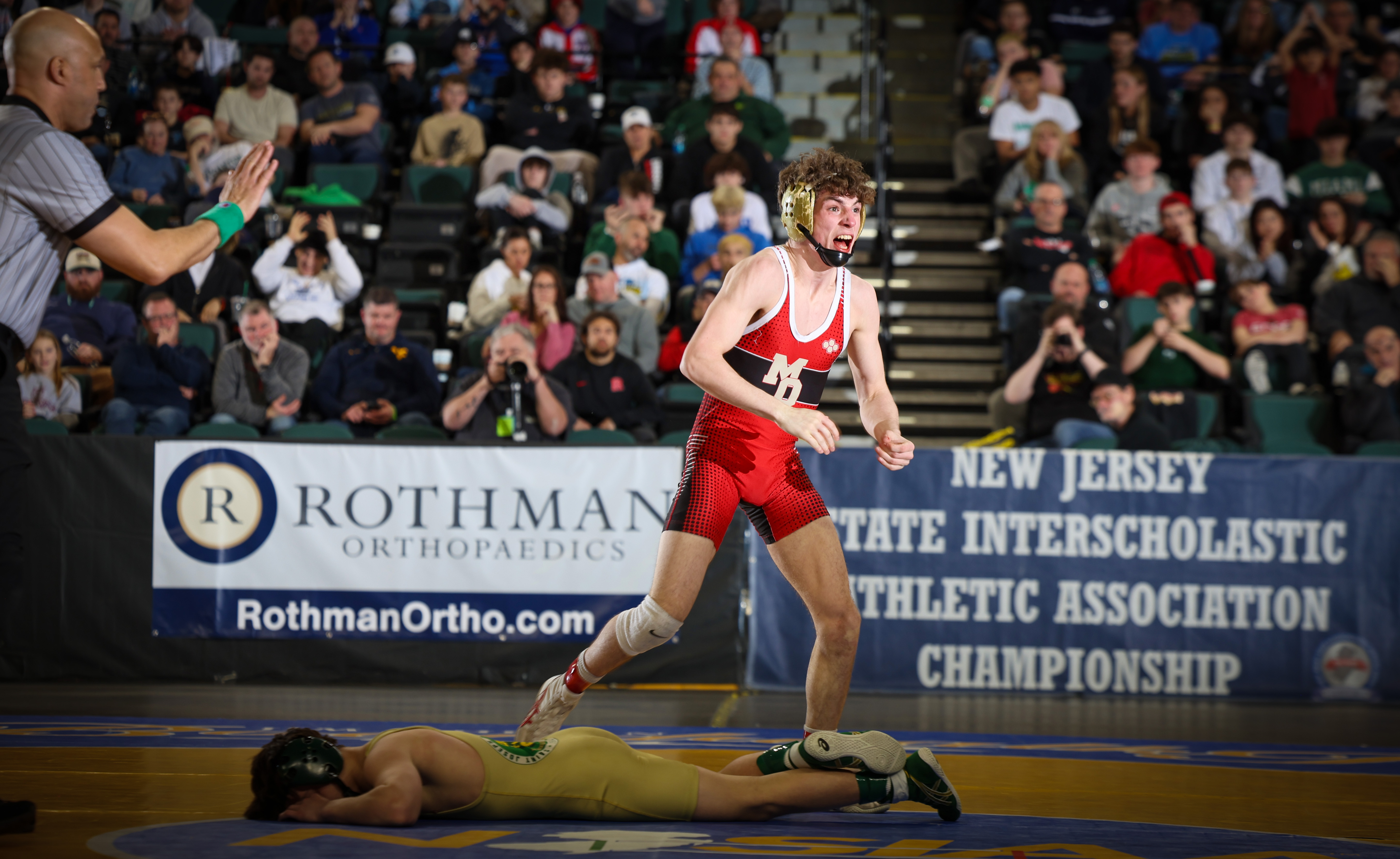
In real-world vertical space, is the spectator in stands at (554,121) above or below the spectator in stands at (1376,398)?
above

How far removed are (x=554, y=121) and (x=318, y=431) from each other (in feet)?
15.0

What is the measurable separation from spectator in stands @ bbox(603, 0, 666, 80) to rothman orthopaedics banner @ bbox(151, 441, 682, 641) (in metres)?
6.61

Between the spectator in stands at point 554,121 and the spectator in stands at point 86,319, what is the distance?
3260 millimetres

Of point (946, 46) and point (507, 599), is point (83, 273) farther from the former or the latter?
point (946, 46)

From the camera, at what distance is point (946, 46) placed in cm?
1416

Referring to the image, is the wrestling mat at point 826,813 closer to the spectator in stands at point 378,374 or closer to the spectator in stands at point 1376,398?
the spectator in stands at point 378,374

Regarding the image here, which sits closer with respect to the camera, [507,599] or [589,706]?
[589,706]

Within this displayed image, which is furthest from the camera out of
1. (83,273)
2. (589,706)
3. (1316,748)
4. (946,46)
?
(946,46)

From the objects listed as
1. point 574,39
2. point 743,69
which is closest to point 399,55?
point 574,39

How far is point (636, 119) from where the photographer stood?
1073cm

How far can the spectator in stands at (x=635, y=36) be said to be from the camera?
12.7 meters

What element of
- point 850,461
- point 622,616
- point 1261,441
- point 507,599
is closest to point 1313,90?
point 1261,441

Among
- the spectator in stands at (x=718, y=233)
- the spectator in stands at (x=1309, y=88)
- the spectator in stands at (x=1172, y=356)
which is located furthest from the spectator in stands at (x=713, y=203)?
the spectator in stands at (x=1309, y=88)

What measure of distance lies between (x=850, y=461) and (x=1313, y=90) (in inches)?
291
